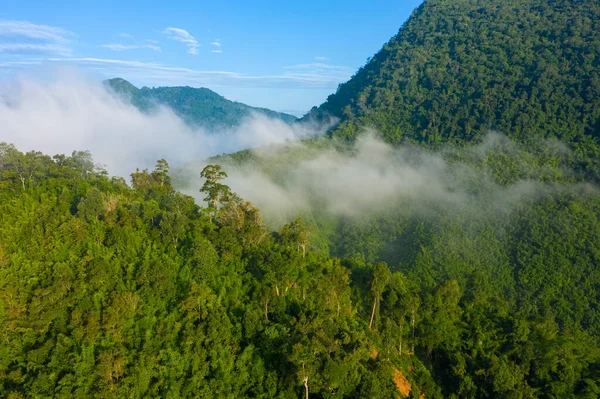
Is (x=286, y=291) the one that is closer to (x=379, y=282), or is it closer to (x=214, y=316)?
(x=214, y=316)

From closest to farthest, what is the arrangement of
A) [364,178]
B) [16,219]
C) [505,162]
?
1. [16,219]
2. [505,162]
3. [364,178]

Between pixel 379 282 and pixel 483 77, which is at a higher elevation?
pixel 483 77

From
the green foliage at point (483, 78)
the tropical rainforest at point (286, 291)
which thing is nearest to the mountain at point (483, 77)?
the green foliage at point (483, 78)

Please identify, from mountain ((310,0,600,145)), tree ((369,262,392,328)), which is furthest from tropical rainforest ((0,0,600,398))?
mountain ((310,0,600,145))

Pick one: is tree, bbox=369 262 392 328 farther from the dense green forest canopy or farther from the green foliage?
the green foliage

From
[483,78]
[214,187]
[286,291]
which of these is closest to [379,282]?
[286,291]

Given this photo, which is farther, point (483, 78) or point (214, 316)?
point (483, 78)

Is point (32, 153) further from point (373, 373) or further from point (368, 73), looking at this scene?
point (368, 73)

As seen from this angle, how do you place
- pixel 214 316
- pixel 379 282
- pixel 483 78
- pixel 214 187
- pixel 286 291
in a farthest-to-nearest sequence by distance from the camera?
pixel 483 78 < pixel 214 187 < pixel 286 291 < pixel 379 282 < pixel 214 316

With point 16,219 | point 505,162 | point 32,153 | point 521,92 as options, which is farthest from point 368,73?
point 16,219
